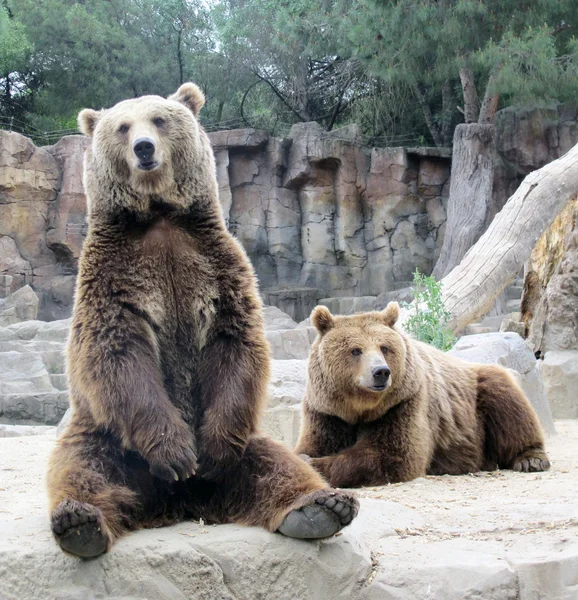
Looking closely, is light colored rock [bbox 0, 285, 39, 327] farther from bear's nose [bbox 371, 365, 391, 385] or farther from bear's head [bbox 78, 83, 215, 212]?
bear's head [bbox 78, 83, 215, 212]

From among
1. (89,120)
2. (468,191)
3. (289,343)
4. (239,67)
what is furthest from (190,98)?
(239,67)

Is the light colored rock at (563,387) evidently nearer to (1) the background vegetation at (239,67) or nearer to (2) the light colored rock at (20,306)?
(1) the background vegetation at (239,67)

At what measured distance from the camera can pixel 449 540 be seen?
11.4 ft

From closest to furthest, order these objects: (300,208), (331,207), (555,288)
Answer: (555,288)
(331,207)
(300,208)

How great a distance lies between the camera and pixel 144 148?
12.3 ft

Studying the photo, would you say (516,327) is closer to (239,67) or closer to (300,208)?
(300,208)

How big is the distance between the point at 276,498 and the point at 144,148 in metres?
1.61

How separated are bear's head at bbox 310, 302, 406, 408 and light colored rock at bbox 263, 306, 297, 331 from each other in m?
13.9

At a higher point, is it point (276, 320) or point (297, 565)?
point (297, 565)

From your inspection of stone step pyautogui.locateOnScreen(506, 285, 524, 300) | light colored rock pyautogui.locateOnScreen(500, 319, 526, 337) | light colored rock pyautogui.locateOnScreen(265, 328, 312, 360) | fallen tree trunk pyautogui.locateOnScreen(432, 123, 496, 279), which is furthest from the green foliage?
stone step pyautogui.locateOnScreen(506, 285, 524, 300)

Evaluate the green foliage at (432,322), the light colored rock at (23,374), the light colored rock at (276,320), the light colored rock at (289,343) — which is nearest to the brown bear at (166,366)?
the green foliage at (432,322)

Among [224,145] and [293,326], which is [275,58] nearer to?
[224,145]

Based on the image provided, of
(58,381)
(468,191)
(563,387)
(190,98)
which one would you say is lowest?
(58,381)

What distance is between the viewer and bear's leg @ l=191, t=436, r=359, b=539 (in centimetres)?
310
